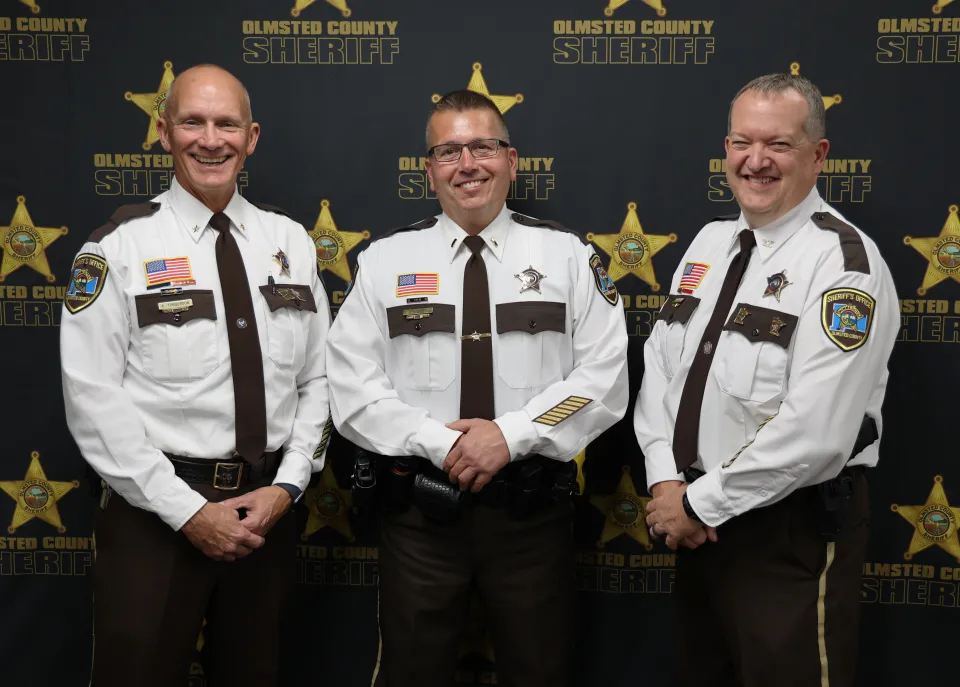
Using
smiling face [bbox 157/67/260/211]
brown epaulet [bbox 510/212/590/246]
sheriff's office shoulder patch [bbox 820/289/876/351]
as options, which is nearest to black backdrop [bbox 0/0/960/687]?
brown epaulet [bbox 510/212/590/246]

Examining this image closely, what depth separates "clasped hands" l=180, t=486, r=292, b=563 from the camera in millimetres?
2254

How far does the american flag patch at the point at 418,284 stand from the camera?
2484 mm

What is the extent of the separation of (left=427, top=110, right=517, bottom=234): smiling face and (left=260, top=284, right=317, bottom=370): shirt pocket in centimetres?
55

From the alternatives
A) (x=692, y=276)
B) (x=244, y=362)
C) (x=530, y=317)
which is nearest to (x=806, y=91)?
(x=692, y=276)

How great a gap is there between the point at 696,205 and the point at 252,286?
5.17 ft

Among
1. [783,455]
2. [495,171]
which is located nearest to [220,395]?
[495,171]

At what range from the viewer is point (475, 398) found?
2.43 meters

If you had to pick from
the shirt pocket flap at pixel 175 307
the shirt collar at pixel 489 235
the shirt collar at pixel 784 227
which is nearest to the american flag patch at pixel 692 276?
the shirt collar at pixel 784 227

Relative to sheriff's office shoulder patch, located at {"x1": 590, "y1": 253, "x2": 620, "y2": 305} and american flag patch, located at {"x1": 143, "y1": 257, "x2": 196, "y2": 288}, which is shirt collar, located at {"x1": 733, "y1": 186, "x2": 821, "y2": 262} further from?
american flag patch, located at {"x1": 143, "y1": 257, "x2": 196, "y2": 288}

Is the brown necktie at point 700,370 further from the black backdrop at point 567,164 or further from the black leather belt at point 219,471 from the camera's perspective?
the black leather belt at point 219,471

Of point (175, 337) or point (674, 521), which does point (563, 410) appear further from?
point (175, 337)

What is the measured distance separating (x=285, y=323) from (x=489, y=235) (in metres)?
0.68

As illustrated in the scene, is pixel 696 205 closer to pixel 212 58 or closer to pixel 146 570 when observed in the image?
pixel 212 58

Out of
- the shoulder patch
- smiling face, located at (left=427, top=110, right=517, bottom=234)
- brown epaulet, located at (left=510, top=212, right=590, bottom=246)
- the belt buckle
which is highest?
smiling face, located at (left=427, top=110, right=517, bottom=234)
